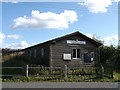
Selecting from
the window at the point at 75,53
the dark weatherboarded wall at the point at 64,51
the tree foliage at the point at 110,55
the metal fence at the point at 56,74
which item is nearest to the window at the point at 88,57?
the dark weatherboarded wall at the point at 64,51

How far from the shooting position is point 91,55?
82.1 feet

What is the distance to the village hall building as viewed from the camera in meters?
23.7

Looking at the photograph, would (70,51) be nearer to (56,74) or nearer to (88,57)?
(88,57)

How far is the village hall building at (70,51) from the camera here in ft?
77.7

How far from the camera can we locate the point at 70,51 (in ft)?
79.2

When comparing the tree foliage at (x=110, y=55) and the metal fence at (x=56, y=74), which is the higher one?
the tree foliage at (x=110, y=55)

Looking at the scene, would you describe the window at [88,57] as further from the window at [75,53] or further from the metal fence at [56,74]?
the metal fence at [56,74]

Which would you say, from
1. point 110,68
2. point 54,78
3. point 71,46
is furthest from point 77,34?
point 54,78

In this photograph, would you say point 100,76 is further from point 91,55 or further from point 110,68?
point 91,55

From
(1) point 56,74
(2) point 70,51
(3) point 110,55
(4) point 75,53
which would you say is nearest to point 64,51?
(2) point 70,51

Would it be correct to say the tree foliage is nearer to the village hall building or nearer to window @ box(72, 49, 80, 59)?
the village hall building

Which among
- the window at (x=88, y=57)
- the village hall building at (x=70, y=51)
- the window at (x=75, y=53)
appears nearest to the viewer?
the village hall building at (x=70, y=51)

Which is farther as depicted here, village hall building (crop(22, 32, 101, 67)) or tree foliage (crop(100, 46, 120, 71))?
tree foliage (crop(100, 46, 120, 71))

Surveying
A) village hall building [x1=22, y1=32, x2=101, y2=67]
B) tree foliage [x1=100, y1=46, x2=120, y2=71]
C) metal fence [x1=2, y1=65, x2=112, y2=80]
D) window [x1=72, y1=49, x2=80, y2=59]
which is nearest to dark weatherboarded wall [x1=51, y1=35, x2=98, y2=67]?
village hall building [x1=22, y1=32, x2=101, y2=67]
